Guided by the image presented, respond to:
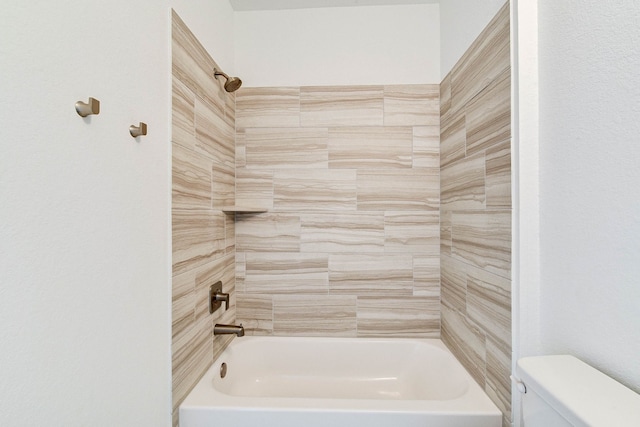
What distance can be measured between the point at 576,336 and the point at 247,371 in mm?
1617

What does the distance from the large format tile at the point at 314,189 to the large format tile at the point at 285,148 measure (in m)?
0.05

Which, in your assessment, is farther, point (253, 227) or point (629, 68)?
point (253, 227)

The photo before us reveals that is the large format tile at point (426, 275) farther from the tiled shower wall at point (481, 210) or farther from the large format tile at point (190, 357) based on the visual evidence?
the large format tile at point (190, 357)

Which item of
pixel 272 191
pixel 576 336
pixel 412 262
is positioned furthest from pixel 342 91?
pixel 576 336

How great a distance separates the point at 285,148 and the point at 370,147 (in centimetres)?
53

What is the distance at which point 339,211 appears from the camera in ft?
6.18

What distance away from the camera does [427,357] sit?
1.73 m

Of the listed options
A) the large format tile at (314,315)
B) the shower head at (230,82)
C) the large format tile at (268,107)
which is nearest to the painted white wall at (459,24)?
the large format tile at (268,107)

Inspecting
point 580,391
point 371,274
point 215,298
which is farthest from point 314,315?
point 580,391

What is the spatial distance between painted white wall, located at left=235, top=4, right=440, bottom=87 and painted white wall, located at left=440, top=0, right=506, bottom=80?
85 mm

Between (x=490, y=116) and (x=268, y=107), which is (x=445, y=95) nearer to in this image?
(x=490, y=116)

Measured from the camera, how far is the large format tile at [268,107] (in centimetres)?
190

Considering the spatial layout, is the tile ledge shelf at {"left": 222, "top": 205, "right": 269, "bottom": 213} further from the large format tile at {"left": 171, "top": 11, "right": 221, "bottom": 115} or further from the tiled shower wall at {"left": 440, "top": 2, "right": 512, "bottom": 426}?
the tiled shower wall at {"left": 440, "top": 2, "right": 512, "bottom": 426}
